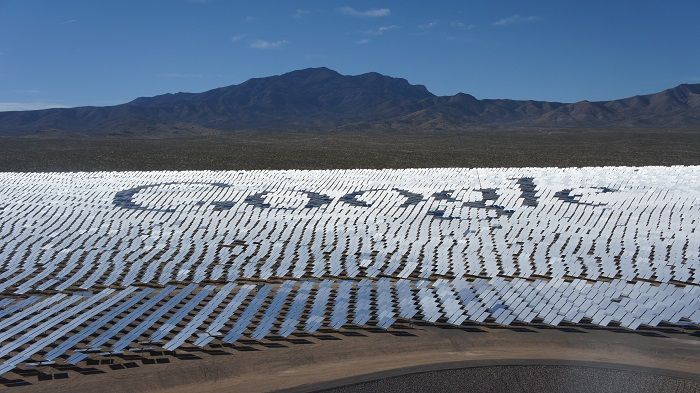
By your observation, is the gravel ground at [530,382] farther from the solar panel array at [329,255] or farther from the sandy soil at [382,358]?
the solar panel array at [329,255]

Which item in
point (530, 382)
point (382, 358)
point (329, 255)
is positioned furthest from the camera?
point (329, 255)

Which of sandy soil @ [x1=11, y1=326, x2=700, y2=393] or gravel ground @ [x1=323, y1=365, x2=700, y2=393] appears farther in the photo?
sandy soil @ [x1=11, y1=326, x2=700, y2=393]

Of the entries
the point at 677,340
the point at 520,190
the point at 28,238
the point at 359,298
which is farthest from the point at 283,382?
the point at 520,190

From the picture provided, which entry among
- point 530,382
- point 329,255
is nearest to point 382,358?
point 530,382

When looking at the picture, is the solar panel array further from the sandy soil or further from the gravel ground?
the gravel ground

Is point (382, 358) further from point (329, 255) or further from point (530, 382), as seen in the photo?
point (329, 255)

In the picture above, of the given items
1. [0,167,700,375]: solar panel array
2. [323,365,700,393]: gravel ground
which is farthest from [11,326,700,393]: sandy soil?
[0,167,700,375]: solar panel array

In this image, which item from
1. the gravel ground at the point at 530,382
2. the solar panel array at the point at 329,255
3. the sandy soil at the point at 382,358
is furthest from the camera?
the solar panel array at the point at 329,255

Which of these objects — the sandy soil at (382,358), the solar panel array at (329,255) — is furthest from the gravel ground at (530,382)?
the solar panel array at (329,255)

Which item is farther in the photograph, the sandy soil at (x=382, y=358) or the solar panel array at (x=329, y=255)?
the solar panel array at (x=329, y=255)
